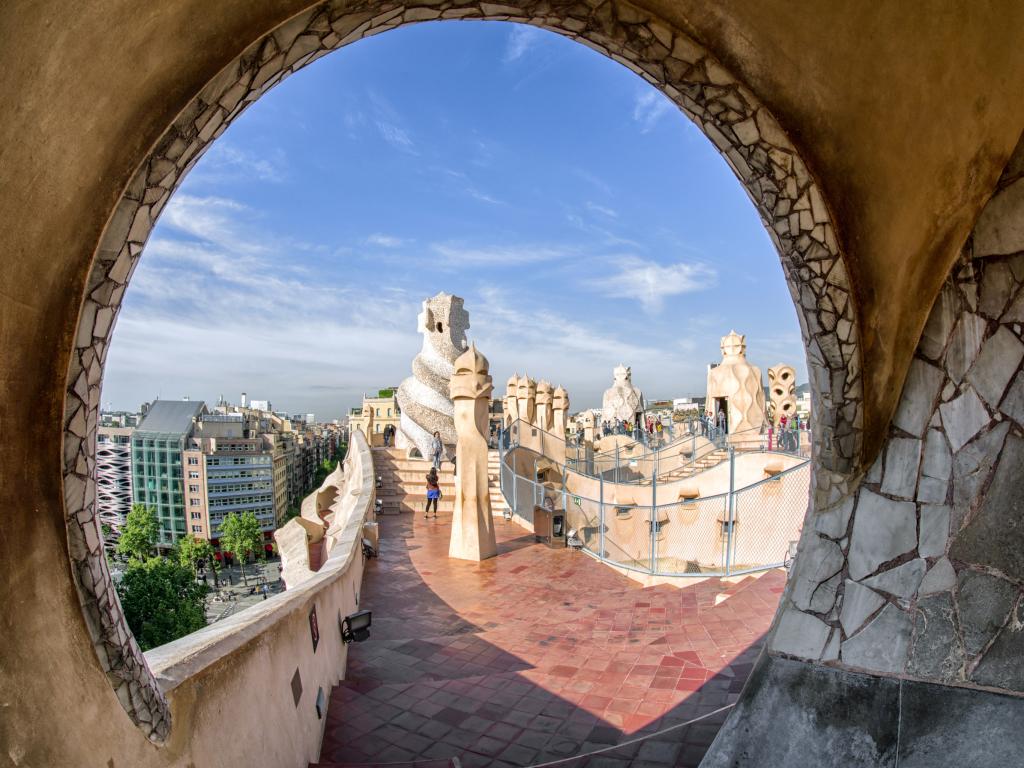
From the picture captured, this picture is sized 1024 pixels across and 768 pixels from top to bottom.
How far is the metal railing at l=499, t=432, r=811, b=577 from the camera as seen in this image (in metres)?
9.12

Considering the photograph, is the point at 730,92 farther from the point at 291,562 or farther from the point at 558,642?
the point at 291,562

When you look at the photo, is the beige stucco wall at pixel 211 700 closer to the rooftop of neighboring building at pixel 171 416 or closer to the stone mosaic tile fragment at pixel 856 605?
the stone mosaic tile fragment at pixel 856 605

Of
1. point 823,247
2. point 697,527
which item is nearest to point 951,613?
point 823,247

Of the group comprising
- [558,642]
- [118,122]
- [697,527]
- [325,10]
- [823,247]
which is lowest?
[697,527]

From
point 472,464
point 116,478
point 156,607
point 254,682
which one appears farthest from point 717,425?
point 116,478

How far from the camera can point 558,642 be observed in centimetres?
485

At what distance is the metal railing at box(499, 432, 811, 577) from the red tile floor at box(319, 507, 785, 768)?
184 cm

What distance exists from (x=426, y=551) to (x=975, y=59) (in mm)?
7646

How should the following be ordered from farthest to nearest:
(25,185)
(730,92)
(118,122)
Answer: (730,92), (118,122), (25,185)

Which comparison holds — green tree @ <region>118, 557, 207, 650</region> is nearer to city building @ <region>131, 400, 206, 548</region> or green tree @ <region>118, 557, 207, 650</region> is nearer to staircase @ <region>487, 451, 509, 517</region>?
staircase @ <region>487, 451, 509, 517</region>

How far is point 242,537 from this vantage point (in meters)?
39.1

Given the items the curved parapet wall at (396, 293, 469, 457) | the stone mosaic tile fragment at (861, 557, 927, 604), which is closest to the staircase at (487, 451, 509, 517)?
the curved parapet wall at (396, 293, 469, 457)

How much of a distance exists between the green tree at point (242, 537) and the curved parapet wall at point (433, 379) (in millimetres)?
29536

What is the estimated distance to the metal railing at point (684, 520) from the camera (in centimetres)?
912
